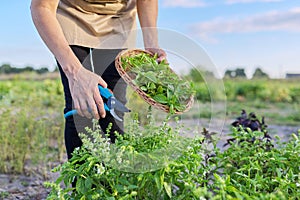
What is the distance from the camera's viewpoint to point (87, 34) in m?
2.21

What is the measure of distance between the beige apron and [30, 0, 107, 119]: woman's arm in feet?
1.11

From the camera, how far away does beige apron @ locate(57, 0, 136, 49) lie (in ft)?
7.04

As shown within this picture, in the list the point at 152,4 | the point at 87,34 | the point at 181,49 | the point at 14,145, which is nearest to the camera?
the point at 181,49

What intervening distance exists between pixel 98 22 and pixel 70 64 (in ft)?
1.92

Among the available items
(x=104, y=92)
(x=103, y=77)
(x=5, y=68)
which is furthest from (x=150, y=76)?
(x=5, y=68)

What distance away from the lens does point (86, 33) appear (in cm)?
221

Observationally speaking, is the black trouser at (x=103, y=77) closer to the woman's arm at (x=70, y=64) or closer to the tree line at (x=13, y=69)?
the woman's arm at (x=70, y=64)

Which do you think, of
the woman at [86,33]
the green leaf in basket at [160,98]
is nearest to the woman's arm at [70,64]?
the woman at [86,33]

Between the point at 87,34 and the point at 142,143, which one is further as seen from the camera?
the point at 87,34

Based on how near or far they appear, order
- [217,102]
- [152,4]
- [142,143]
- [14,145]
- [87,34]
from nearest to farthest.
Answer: [142,143]
[217,102]
[87,34]
[152,4]
[14,145]

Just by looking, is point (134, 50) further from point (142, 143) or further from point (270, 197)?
point (270, 197)

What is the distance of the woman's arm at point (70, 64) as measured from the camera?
5.30 feet

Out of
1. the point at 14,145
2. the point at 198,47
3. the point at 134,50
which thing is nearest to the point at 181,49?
the point at 198,47

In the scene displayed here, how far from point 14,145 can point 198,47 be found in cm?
234
